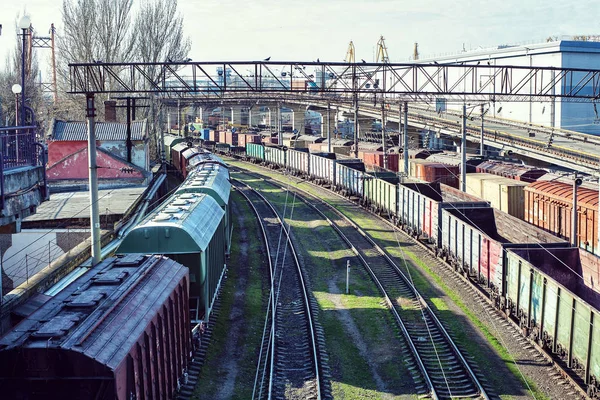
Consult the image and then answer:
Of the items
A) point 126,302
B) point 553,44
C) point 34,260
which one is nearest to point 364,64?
point 34,260

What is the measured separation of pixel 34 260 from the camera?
19719 mm

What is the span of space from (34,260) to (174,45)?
35.0 meters

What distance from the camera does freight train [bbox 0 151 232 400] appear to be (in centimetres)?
894

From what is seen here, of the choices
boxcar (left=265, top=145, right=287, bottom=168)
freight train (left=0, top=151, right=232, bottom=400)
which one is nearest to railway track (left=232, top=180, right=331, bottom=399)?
freight train (left=0, top=151, right=232, bottom=400)

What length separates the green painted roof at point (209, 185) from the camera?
888 inches

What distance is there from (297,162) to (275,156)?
751 centimetres

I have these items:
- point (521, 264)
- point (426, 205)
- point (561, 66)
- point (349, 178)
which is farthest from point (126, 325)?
point (561, 66)

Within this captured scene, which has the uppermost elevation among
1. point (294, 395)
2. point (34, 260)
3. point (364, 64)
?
point (364, 64)

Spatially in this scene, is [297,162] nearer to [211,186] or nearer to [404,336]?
[211,186]

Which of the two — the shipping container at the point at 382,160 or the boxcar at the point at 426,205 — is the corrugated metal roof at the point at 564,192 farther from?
the shipping container at the point at 382,160

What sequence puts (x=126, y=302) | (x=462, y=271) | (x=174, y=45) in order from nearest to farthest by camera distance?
(x=126, y=302) < (x=462, y=271) < (x=174, y=45)

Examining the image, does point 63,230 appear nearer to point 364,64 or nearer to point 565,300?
point 364,64

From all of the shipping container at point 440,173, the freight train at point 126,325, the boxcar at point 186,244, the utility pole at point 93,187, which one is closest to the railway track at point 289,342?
the freight train at point 126,325

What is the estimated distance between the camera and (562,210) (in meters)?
25.0
